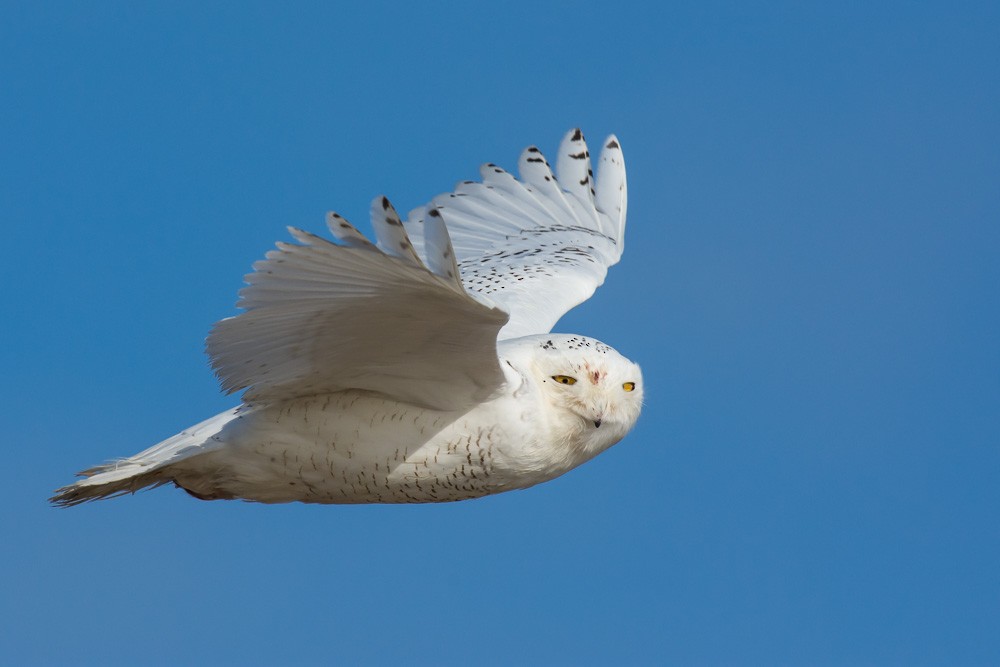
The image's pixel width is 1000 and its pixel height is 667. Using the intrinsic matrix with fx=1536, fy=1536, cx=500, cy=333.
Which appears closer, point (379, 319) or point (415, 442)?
point (379, 319)

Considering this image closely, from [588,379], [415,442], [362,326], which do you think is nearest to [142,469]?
[415,442]

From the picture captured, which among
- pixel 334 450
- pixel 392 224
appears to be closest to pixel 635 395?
pixel 334 450

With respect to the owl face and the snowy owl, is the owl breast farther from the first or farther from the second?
the owl face

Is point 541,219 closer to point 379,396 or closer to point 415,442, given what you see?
point 379,396

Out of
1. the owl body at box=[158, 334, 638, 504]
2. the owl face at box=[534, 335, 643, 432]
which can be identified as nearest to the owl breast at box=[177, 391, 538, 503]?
the owl body at box=[158, 334, 638, 504]

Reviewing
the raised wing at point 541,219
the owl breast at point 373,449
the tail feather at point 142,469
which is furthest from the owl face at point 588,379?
the raised wing at point 541,219

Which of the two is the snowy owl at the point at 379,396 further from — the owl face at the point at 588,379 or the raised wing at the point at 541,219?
the raised wing at the point at 541,219

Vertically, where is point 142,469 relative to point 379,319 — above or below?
below
